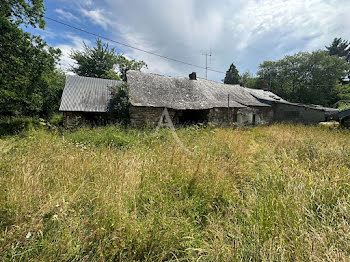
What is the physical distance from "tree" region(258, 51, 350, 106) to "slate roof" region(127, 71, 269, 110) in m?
21.9

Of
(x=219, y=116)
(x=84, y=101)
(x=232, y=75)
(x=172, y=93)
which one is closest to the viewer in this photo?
(x=84, y=101)

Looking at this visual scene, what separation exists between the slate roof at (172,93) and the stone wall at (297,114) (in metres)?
4.77

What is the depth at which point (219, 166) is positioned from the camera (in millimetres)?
2922

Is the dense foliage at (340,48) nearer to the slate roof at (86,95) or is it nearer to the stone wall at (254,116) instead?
the stone wall at (254,116)

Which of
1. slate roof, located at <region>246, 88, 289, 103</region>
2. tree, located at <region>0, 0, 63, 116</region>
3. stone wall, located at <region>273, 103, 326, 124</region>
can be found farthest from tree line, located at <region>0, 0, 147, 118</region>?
stone wall, located at <region>273, 103, 326, 124</region>

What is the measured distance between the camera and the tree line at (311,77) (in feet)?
76.3

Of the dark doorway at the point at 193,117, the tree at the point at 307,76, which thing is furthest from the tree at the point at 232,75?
the dark doorway at the point at 193,117

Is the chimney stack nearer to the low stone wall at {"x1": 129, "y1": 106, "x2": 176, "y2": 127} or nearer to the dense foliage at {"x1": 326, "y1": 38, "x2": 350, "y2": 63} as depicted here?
the low stone wall at {"x1": 129, "y1": 106, "x2": 176, "y2": 127}

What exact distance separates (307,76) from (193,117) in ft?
98.1

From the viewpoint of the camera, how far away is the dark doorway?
33.0ft

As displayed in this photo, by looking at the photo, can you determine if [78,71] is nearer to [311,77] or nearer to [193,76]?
[193,76]

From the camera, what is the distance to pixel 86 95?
383 inches

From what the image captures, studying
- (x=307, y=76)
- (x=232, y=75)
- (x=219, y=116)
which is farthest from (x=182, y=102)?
(x=307, y=76)

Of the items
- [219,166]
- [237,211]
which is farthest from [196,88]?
[237,211]
